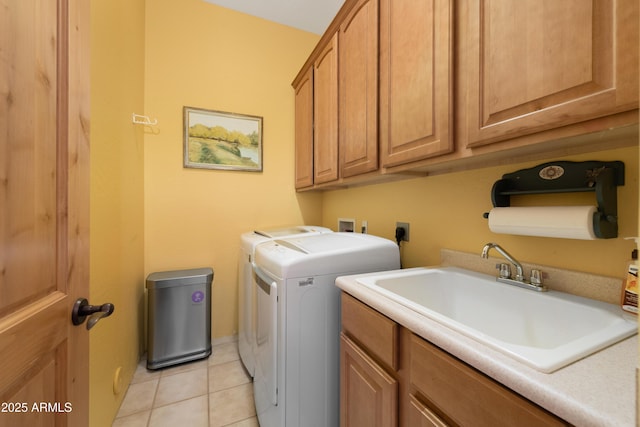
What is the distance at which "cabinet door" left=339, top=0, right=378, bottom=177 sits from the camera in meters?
1.29

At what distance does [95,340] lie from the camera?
3.86 ft

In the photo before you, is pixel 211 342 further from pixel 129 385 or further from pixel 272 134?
pixel 272 134

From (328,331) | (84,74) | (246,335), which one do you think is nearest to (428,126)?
(328,331)

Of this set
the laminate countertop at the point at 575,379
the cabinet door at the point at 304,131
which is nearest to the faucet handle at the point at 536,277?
the laminate countertop at the point at 575,379

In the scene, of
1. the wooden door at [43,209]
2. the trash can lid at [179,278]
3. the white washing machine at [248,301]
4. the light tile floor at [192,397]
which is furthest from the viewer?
the trash can lid at [179,278]

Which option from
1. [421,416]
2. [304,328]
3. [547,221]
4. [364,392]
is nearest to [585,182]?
[547,221]

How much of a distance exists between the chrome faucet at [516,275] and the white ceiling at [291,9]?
230 cm

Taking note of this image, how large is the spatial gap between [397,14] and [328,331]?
59.2 inches

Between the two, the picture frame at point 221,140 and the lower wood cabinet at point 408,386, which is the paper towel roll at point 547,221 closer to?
the lower wood cabinet at point 408,386

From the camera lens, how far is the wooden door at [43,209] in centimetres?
47

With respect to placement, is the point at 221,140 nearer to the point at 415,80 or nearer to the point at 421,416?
the point at 415,80

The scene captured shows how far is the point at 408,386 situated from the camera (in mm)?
722

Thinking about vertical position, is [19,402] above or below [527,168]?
below

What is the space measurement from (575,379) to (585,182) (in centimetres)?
64
